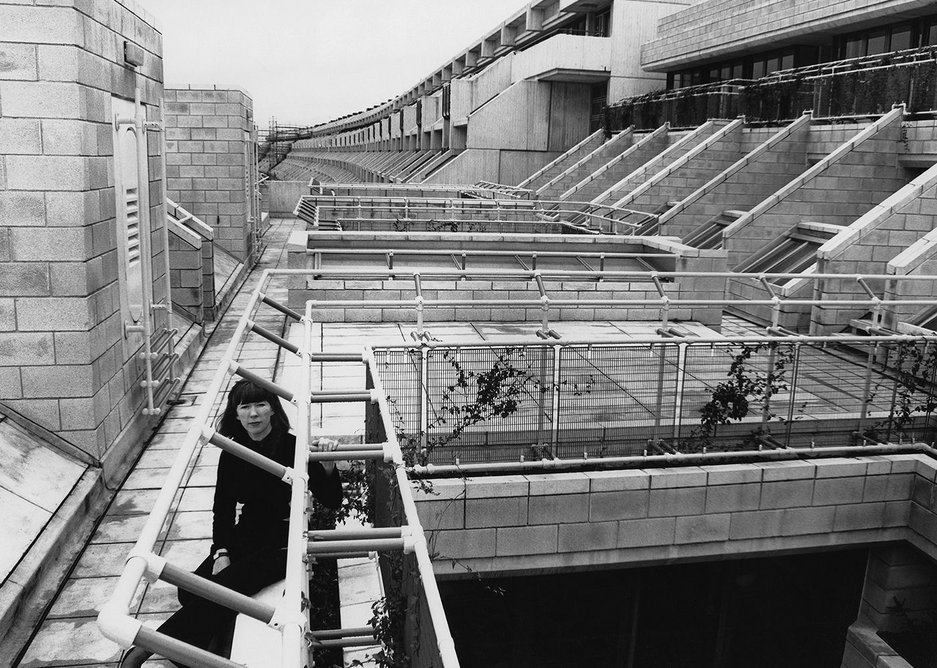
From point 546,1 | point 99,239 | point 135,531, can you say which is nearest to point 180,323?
point 99,239

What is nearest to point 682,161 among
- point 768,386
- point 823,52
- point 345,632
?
point 823,52

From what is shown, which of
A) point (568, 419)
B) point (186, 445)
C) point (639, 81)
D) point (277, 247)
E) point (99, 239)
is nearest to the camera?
point (186, 445)

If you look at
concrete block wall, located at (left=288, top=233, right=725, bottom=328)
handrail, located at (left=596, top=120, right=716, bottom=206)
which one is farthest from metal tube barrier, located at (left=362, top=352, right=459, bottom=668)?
handrail, located at (left=596, top=120, right=716, bottom=206)

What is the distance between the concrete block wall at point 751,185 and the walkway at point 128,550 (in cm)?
1490

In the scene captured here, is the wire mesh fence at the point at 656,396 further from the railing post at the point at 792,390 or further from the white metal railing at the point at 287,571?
the white metal railing at the point at 287,571

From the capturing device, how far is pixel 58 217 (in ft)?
19.5

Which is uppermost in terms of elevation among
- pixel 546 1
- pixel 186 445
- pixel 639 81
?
pixel 546 1

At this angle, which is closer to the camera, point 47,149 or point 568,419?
point 47,149

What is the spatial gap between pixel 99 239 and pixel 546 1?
134 ft

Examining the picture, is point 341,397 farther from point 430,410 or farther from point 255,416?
point 430,410

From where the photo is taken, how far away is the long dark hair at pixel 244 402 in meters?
4.44

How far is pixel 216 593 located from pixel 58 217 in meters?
4.55

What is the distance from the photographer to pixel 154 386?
806 cm

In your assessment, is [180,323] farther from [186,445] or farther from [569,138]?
[569,138]
